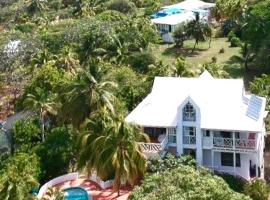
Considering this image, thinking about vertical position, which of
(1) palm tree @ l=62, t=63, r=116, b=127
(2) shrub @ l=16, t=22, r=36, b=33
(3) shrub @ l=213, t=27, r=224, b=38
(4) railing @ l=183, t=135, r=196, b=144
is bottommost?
(4) railing @ l=183, t=135, r=196, b=144

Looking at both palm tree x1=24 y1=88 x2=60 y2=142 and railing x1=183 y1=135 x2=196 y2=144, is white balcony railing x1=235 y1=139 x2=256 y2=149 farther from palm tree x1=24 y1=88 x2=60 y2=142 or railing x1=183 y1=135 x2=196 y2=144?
palm tree x1=24 y1=88 x2=60 y2=142

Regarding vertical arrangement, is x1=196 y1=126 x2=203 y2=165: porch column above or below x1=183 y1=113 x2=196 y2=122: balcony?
below

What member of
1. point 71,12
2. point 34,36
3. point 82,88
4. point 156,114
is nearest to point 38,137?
point 82,88

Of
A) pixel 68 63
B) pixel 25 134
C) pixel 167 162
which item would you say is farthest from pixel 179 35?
pixel 167 162

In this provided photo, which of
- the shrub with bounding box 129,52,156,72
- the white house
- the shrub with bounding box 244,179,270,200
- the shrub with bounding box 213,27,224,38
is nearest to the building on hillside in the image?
the shrub with bounding box 213,27,224,38

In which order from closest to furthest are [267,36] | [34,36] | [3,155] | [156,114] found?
[156,114]
[3,155]
[267,36]
[34,36]

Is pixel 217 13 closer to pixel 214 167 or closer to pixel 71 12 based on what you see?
pixel 71 12

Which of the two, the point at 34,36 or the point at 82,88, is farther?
the point at 34,36
